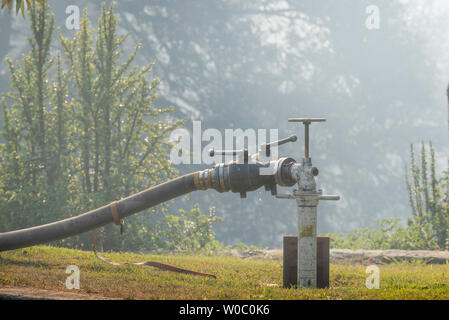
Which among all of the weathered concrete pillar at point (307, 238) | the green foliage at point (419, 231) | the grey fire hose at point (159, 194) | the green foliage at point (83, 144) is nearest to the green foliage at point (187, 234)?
the green foliage at point (83, 144)

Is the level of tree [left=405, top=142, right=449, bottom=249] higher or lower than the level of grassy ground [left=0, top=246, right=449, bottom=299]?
higher

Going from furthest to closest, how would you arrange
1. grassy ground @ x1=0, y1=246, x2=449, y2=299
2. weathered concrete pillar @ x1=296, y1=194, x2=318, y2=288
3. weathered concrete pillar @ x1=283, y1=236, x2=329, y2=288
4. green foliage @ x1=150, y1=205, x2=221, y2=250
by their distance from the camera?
green foliage @ x1=150, y1=205, x2=221, y2=250
weathered concrete pillar @ x1=283, y1=236, x2=329, y2=288
weathered concrete pillar @ x1=296, y1=194, x2=318, y2=288
grassy ground @ x1=0, y1=246, x2=449, y2=299

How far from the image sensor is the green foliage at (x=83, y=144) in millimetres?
11547

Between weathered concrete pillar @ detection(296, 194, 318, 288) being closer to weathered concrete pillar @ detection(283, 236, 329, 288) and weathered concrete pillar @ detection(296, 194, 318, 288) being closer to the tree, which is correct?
weathered concrete pillar @ detection(283, 236, 329, 288)

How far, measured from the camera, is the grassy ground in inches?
193

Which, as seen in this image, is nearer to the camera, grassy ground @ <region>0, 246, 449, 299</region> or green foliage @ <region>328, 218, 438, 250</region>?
grassy ground @ <region>0, 246, 449, 299</region>

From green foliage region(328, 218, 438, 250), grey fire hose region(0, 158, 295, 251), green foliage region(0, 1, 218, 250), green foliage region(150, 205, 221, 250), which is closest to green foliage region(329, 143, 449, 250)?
green foliage region(328, 218, 438, 250)

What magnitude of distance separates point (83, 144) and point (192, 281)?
23.5 feet

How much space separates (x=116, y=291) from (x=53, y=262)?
2.21 metres

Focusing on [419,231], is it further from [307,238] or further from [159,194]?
[159,194]

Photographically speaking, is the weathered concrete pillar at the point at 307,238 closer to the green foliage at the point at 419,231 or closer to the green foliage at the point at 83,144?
the green foliage at the point at 419,231

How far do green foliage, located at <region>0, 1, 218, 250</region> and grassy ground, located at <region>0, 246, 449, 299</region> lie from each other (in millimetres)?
3717

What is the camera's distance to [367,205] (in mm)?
26484

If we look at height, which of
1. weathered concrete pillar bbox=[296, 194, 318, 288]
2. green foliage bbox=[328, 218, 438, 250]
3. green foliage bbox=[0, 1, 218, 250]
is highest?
green foliage bbox=[0, 1, 218, 250]
